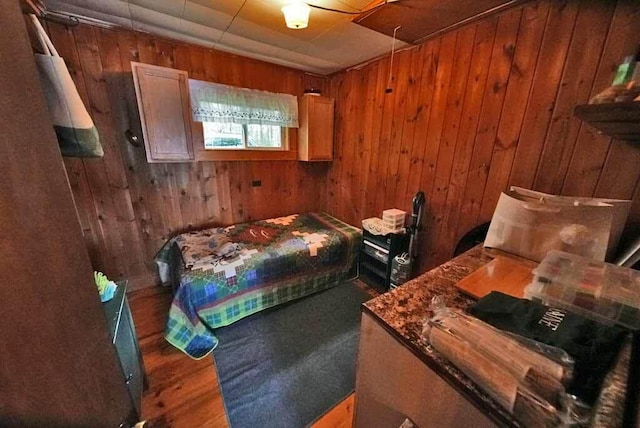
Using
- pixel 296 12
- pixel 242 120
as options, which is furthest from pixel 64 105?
pixel 242 120

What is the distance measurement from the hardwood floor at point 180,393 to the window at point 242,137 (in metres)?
1.82

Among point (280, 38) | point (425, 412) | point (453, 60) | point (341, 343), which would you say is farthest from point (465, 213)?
point (280, 38)

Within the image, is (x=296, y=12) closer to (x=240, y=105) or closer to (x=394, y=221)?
(x=240, y=105)

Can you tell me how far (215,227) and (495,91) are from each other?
2.79 m

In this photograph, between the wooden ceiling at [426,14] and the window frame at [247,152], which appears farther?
the window frame at [247,152]

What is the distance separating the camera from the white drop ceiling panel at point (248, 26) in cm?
151

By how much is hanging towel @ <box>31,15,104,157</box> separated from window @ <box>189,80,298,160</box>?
1575 millimetres

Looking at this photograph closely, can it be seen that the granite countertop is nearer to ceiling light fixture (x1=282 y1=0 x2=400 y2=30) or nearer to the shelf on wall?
the shelf on wall

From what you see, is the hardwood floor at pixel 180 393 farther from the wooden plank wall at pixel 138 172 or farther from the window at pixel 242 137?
the window at pixel 242 137

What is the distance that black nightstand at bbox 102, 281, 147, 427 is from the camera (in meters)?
0.95

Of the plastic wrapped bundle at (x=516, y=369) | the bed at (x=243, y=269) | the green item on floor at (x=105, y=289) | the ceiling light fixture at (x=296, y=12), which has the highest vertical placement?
the ceiling light fixture at (x=296, y=12)

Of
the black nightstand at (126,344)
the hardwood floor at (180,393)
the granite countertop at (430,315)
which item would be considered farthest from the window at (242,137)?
the granite countertop at (430,315)

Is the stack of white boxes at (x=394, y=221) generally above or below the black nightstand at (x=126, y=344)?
above

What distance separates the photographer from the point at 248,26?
68.9 inches
